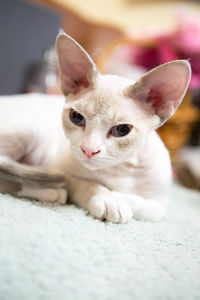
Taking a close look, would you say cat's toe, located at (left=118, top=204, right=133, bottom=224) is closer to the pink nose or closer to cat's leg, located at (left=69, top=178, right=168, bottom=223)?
cat's leg, located at (left=69, top=178, right=168, bottom=223)

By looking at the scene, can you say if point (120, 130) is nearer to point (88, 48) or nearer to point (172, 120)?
point (172, 120)

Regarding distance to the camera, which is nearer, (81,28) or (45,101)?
(45,101)

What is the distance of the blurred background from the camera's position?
1658 millimetres

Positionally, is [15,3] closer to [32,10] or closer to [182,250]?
[32,10]

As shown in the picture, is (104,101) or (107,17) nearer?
(104,101)

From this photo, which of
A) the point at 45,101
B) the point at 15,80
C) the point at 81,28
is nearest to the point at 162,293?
the point at 45,101

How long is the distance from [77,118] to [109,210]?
0.27 metres

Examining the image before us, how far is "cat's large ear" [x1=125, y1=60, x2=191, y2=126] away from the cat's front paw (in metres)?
0.28

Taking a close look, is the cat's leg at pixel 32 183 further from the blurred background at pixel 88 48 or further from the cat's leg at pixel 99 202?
the blurred background at pixel 88 48

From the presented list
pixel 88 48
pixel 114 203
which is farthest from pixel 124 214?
pixel 88 48

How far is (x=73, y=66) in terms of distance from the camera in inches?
35.6

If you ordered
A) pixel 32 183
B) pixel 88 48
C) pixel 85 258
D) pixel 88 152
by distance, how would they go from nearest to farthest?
pixel 85 258
pixel 88 152
pixel 32 183
pixel 88 48

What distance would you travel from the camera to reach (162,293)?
542 mm

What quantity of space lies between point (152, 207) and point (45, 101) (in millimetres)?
637
